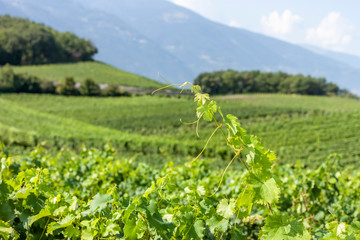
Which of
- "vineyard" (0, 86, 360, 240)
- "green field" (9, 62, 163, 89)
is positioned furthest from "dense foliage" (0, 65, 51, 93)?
"vineyard" (0, 86, 360, 240)

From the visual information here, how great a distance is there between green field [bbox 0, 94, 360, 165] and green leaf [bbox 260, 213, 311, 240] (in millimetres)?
10660

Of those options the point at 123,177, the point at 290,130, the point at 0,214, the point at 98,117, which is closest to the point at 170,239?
the point at 0,214

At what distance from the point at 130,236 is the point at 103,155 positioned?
11.2 ft

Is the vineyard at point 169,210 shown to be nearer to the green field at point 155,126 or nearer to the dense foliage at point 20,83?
the green field at point 155,126

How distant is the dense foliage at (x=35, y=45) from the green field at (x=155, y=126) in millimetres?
22138

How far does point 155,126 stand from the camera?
35.0m

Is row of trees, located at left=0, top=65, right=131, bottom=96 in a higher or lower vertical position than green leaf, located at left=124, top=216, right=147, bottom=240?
lower

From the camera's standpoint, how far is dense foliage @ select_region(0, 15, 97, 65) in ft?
208

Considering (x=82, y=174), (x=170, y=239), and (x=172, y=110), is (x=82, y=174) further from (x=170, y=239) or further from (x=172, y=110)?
(x=172, y=110)

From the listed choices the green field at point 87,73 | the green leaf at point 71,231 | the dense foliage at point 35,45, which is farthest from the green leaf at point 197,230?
the dense foliage at point 35,45

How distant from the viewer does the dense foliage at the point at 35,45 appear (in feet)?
208

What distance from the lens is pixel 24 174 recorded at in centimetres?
189

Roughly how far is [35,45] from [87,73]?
1252cm

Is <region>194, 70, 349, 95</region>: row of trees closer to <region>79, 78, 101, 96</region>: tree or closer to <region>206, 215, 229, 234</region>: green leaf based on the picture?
<region>79, 78, 101, 96</region>: tree
